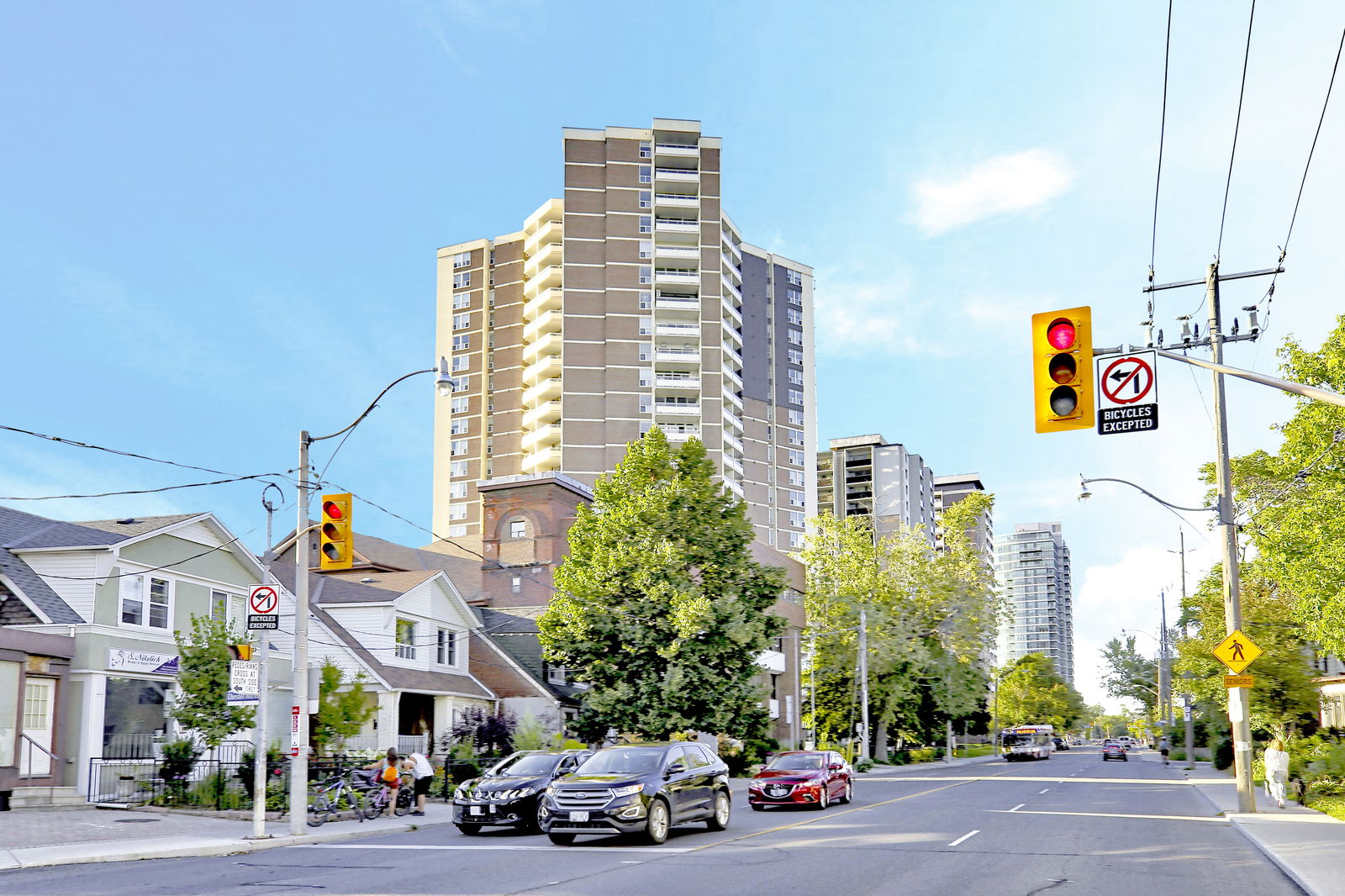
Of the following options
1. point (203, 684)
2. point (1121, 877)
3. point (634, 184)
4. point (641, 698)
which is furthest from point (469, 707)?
point (634, 184)

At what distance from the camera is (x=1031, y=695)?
473 feet

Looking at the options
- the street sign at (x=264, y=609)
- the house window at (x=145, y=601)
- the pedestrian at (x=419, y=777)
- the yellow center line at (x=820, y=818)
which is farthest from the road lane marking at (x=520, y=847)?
Answer: the house window at (x=145, y=601)

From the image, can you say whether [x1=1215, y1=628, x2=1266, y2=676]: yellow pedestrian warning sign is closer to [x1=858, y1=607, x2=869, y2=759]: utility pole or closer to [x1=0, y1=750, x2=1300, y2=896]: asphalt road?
[x1=0, y1=750, x2=1300, y2=896]: asphalt road

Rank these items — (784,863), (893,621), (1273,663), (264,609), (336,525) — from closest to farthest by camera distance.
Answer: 1. (784,863)
2. (336,525)
3. (264,609)
4. (1273,663)
5. (893,621)

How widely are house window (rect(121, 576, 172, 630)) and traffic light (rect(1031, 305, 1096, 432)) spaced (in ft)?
88.3

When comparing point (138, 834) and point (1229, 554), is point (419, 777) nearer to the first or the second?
point (138, 834)

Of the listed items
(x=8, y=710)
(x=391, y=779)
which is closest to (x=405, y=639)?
(x=391, y=779)

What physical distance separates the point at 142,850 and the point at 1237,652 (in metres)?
21.5

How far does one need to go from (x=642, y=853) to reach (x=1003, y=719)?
138 metres

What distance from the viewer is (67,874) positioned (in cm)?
1644

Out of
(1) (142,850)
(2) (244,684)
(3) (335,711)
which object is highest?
(2) (244,684)

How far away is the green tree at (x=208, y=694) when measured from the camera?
28.0 meters

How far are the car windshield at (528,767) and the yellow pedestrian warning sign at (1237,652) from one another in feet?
46.6

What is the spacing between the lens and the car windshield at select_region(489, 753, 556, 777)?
24078 mm
